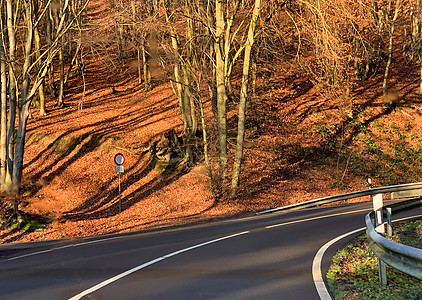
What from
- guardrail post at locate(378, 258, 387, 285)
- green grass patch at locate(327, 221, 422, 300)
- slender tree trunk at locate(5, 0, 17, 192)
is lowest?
green grass patch at locate(327, 221, 422, 300)

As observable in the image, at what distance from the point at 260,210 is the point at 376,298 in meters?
14.9

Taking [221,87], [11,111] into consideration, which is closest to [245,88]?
[221,87]

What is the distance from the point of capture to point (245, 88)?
23.1m

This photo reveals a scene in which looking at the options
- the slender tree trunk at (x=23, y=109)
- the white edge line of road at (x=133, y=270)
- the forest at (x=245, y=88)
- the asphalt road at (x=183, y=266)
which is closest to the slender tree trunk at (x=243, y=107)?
the forest at (x=245, y=88)

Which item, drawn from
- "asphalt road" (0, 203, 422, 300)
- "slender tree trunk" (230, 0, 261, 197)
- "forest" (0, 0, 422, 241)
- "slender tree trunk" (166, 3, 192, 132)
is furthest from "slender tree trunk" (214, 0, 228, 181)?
"asphalt road" (0, 203, 422, 300)

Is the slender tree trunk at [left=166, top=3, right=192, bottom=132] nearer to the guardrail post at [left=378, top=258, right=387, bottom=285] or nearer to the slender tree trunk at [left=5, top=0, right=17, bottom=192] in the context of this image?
the slender tree trunk at [left=5, top=0, right=17, bottom=192]

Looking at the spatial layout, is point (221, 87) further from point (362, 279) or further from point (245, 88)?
point (362, 279)

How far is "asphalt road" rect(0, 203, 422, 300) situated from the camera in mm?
6965

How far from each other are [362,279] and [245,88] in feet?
53.0

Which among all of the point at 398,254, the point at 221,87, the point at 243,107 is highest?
the point at 221,87

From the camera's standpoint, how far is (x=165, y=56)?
26.1 metres

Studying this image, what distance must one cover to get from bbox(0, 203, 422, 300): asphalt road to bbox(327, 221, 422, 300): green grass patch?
0.30 metres

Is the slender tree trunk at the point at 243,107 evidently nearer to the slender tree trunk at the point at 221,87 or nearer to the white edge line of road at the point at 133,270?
the slender tree trunk at the point at 221,87

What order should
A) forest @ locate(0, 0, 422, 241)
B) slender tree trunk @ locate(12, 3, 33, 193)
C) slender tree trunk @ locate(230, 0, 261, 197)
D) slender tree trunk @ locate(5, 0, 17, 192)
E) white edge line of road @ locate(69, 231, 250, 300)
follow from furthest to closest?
slender tree trunk @ locate(230, 0, 261, 197), forest @ locate(0, 0, 422, 241), slender tree trunk @ locate(12, 3, 33, 193), slender tree trunk @ locate(5, 0, 17, 192), white edge line of road @ locate(69, 231, 250, 300)
